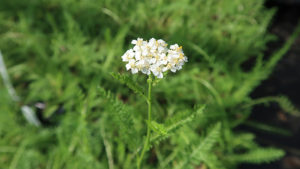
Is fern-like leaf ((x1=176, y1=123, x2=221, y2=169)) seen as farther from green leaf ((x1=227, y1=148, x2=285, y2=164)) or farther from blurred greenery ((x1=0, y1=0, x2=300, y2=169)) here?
green leaf ((x1=227, y1=148, x2=285, y2=164))

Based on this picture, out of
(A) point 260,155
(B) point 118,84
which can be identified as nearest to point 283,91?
(A) point 260,155

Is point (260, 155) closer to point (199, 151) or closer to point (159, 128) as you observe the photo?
point (199, 151)

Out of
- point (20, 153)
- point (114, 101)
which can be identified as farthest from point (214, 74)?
point (20, 153)

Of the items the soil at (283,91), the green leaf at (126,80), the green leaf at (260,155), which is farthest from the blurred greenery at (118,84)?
the green leaf at (126,80)

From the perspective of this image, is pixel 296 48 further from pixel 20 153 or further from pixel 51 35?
pixel 20 153

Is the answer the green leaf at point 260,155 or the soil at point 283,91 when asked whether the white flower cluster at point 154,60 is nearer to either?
the green leaf at point 260,155

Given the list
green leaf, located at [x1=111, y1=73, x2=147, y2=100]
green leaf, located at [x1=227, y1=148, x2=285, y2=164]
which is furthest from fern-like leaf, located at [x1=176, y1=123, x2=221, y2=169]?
green leaf, located at [x1=111, y1=73, x2=147, y2=100]
